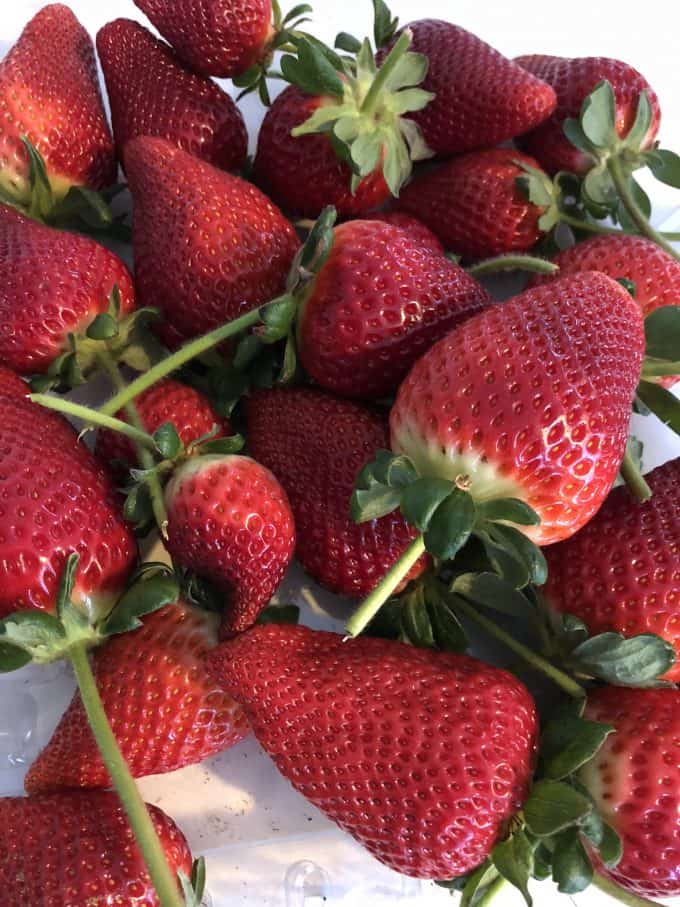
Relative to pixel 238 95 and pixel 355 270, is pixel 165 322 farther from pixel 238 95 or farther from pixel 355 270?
pixel 238 95

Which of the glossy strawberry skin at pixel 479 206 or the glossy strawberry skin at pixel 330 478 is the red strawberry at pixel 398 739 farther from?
the glossy strawberry skin at pixel 479 206

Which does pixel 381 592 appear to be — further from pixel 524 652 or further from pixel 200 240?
pixel 200 240

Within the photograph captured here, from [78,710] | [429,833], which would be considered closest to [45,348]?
[78,710]

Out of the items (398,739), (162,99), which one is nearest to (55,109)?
(162,99)

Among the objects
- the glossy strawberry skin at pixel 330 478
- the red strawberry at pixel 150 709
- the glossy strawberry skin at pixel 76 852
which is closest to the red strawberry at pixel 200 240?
the glossy strawberry skin at pixel 330 478

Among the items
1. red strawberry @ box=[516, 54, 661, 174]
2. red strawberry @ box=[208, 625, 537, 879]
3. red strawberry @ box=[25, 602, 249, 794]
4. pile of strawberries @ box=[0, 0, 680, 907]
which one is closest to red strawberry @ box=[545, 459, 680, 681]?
pile of strawberries @ box=[0, 0, 680, 907]

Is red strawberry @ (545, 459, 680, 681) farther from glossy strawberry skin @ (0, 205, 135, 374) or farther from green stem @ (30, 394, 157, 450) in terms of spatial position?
glossy strawberry skin @ (0, 205, 135, 374)
